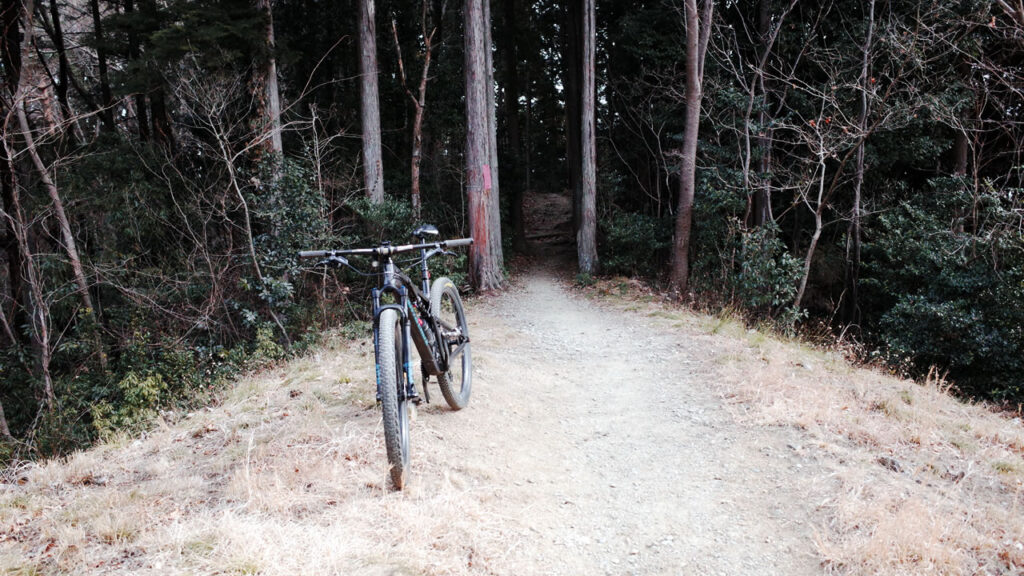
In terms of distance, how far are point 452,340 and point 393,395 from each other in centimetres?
145

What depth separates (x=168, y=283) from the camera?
9.40 meters

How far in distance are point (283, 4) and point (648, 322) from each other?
14.3 meters

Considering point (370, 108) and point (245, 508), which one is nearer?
point (245, 508)

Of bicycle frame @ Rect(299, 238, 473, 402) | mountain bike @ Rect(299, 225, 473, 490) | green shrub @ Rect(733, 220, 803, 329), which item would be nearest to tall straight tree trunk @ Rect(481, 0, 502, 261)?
green shrub @ Rect(733, 220, 803, 329)

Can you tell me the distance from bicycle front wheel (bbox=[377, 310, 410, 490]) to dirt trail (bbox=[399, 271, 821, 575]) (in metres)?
0.32

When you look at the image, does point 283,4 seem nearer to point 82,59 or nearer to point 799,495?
point 82,59

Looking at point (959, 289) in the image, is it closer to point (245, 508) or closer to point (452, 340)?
point (452, 340)

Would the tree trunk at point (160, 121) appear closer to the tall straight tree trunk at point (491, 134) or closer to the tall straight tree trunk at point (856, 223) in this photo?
A: the tall straight tree trunk at point (491, 134)

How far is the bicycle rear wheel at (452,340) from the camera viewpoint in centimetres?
424

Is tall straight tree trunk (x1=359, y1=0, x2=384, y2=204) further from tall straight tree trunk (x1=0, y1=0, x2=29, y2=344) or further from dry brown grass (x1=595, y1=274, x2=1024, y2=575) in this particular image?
dry brown grass (x1=595, y1=274, x2=1024, y2=575)

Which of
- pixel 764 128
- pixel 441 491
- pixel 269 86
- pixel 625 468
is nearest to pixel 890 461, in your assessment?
pixel 625 468

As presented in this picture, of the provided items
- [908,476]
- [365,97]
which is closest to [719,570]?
[908,476]

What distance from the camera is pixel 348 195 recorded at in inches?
449

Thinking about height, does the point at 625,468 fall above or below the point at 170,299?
below
